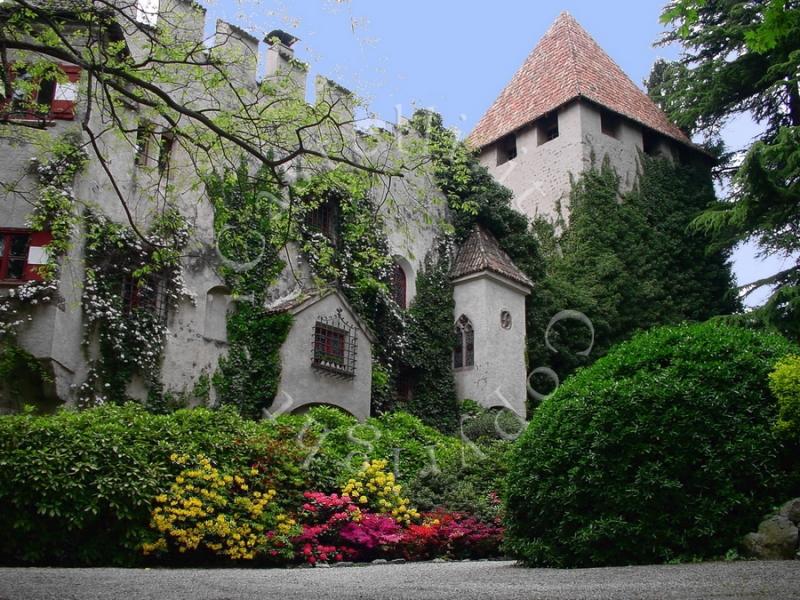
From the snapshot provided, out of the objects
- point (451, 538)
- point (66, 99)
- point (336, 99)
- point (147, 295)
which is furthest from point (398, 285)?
point (451, 538)

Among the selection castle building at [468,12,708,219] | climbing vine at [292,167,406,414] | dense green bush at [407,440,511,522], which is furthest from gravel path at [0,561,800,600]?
castle building at [468,12,708,219]

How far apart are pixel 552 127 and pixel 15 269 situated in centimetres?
1753

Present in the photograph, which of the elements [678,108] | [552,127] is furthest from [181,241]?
[678,108]

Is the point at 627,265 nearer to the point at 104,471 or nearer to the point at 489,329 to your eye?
the point at 489,329

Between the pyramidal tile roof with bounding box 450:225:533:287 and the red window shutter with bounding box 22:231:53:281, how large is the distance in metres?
10.8

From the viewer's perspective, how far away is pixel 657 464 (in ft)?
23.1

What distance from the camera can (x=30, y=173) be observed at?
14.3 metres

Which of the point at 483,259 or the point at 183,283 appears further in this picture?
the point at 483,259

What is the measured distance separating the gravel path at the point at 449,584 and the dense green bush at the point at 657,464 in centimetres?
44

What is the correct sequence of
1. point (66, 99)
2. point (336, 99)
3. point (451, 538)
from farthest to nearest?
point (66, 99) < point (336, 99) < point (451, 538)

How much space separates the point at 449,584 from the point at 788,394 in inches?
134

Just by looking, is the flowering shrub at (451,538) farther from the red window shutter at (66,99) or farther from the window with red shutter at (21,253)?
the red window shutter at (66,99)

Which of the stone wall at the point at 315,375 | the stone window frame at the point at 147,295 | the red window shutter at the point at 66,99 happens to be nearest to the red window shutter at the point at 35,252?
the stone window frame at the point at 147,295

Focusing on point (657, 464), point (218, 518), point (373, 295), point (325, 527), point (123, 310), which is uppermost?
point (373, 295)
